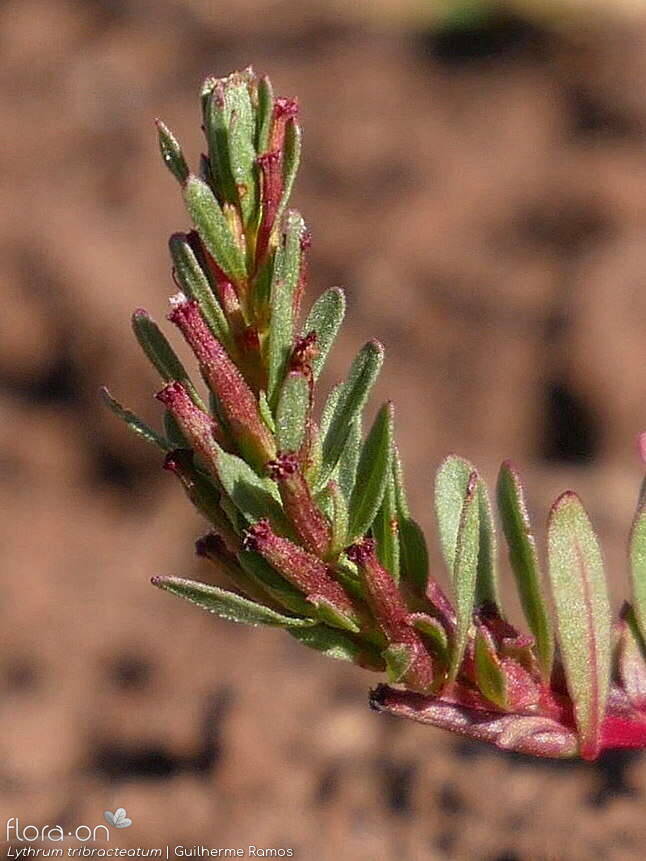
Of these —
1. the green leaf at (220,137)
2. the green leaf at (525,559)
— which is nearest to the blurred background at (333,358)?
the green leaf at (525,559)

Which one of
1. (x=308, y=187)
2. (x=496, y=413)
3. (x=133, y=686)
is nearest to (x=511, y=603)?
(x=133, y=686)

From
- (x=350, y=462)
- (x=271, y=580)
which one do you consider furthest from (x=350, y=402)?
(x=271, y=580)

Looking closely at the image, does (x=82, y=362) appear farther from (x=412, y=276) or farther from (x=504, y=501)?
(x=504, y=501)

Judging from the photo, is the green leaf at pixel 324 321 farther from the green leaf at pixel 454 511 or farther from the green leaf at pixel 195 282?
the green leaf at pixel 454 511

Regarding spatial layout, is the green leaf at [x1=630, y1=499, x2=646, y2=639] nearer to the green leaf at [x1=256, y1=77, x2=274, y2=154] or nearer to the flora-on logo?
the green leaf at [x1=256, y1=77, x2=274, y2=154]

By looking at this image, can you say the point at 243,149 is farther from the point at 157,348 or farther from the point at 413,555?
the point at 413,555

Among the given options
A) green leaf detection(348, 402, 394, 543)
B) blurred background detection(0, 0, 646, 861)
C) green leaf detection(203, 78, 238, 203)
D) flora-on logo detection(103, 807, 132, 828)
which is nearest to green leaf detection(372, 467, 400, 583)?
green leaf detection(348, 402, 394, 543)

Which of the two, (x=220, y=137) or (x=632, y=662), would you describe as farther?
(x=632, y=662)
